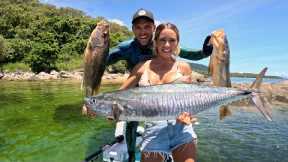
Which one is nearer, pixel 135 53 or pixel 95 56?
pixel 95 56

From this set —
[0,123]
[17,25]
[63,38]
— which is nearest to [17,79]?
[63,38]

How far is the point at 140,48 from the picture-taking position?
7.12 meters

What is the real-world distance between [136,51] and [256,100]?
8.42 ft

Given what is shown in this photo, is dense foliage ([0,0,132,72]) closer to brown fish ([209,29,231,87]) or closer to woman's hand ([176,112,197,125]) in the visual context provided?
brown fish ([209,29,231,87])

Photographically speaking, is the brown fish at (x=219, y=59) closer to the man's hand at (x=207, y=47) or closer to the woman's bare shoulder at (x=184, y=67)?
the man's hand at (x=207, y=47)

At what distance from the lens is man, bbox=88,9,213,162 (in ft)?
21.4

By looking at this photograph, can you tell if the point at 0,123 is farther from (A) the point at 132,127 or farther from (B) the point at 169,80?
(B) the point at 169,80

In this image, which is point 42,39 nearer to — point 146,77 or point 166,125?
point 146,77

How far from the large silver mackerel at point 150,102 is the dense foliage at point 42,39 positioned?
173 feet

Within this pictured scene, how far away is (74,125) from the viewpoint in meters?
16.7

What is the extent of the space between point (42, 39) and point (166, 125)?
200 feet

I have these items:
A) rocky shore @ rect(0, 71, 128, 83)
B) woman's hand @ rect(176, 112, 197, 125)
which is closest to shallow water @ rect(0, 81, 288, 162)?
woman's hand @ rect(176, 112, 197, 125)

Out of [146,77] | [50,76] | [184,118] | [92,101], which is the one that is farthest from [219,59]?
[50,76]

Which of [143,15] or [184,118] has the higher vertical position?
[143,15]
